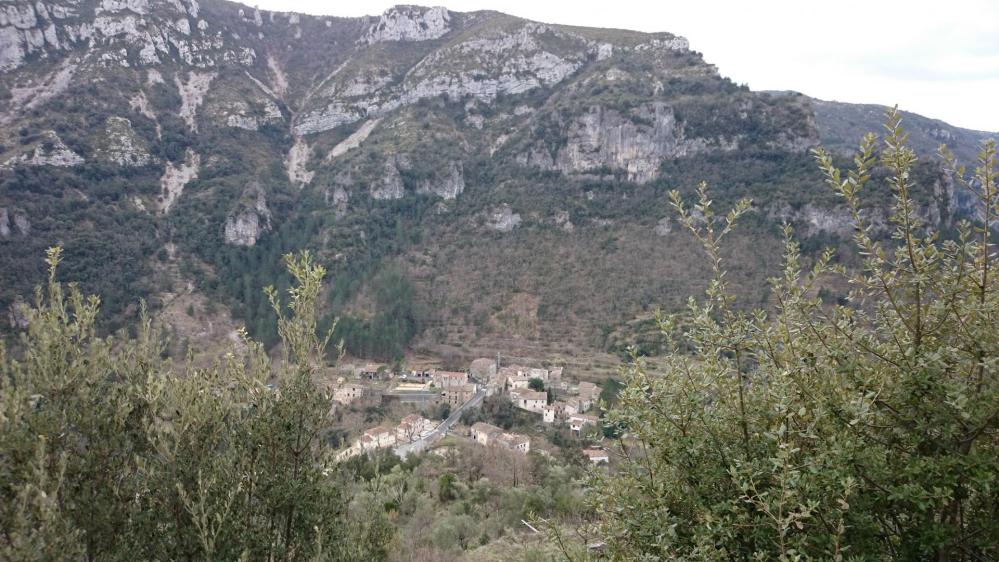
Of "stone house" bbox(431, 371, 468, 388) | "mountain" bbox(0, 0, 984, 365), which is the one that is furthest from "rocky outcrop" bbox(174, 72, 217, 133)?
"stone house" bbox(431, 371, 468, 388)

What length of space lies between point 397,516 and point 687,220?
14.9 m

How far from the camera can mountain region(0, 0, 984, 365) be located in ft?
171

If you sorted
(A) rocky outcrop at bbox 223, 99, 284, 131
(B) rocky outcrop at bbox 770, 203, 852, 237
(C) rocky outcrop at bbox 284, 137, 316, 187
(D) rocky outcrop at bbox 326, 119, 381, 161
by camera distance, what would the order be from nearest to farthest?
(B) rocky outcrop at bbox 770, 203, 852, 237 < (C) rocky outcrop at bbox 284, 137, 316, 187 < (A) rocky outcrop at bbox 223, 99, 284, 131 < (D) rocky outcrop at bbox 326, 119, 381, 161

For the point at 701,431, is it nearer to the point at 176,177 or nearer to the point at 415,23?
the point at 176,177

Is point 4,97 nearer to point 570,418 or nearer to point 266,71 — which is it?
point 266,71

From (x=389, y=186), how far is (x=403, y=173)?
315 cm

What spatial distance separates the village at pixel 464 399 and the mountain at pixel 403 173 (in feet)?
19.4

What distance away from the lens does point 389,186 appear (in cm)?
7575

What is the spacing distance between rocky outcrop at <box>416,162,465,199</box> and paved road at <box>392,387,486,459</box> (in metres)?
41.5

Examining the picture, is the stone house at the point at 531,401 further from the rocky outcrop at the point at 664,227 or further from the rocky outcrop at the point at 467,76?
the rocky outcrop at the point at 467,76

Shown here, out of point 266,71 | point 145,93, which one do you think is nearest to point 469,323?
point 145,93

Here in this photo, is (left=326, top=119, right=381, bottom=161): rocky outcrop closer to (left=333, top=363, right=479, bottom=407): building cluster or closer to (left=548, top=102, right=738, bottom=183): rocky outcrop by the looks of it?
(left=548, top=102, right=738, bottom=183): rocky outcrop

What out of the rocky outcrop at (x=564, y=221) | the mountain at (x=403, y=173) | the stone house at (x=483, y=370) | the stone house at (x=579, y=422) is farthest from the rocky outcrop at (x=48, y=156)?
the stone house at (x=579, y=422)

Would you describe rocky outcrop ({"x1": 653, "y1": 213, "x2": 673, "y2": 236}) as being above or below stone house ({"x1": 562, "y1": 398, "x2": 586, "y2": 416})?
above
